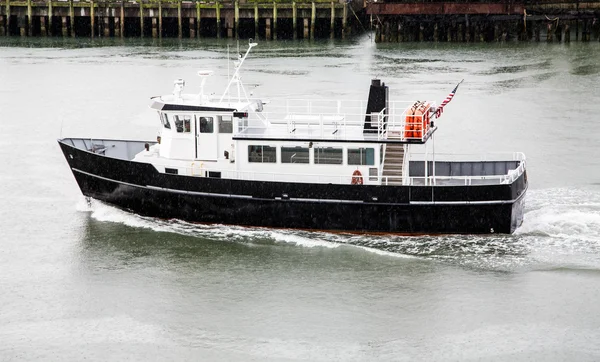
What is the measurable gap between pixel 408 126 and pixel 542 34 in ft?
148

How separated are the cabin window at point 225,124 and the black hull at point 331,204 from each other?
3.70ft

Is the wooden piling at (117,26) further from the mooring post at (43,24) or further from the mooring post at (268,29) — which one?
the mooring post at (268,29)

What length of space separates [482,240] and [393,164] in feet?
7.56

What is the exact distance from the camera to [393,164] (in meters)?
20.0

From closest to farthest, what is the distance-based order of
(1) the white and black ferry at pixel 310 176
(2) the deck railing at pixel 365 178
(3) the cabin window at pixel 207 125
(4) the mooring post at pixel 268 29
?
1. (1) the white and black ferry at pixel 310 176
2. (2) the deck railing at pixel 365 178
3. (3) the cabin window at pixel 207 125
4. (4) the mooring post at pixel 268 29

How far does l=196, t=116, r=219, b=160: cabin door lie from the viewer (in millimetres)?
20531

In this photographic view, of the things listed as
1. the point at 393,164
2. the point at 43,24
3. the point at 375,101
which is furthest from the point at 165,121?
the point at 43,24

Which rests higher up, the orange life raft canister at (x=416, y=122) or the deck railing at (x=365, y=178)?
the orange life raft canister at (x=416, y=122)

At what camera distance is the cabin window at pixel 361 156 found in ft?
64.8

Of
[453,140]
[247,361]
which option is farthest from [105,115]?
[247,361]

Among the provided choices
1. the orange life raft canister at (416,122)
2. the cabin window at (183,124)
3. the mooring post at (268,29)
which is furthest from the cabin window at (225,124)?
the mooring post at (268,29)

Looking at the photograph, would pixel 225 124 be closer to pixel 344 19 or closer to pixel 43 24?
pixel 344 19

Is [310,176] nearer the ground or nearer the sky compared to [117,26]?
nearer the ground

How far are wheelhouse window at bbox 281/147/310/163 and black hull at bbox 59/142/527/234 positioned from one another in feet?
2.02
